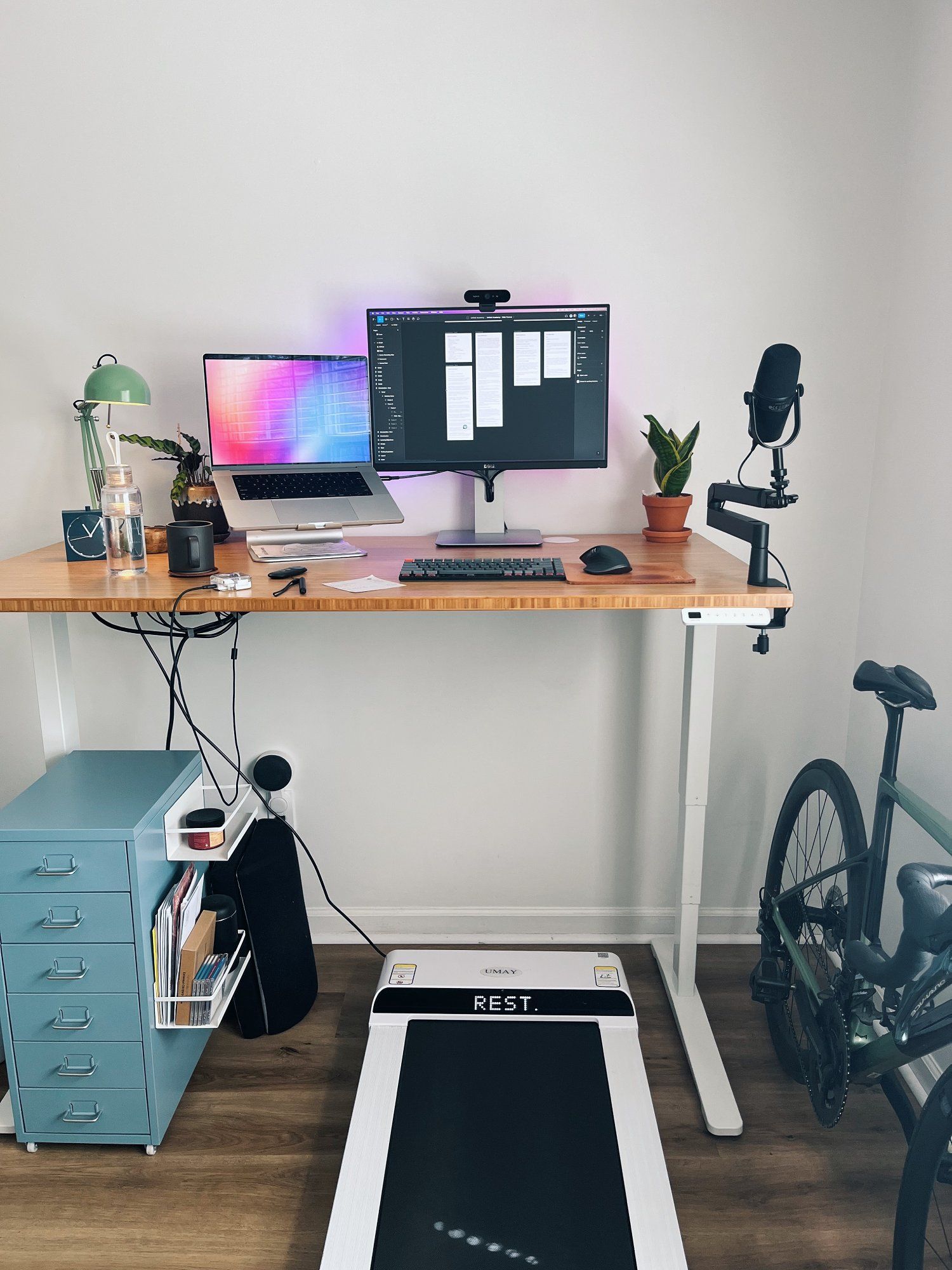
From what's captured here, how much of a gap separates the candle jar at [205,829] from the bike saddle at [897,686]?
1.31m

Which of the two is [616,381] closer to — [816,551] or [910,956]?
[816,551]

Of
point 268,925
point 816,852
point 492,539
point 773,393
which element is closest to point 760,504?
point 773,393

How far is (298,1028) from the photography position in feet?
7.07

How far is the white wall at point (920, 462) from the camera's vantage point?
1.90 m

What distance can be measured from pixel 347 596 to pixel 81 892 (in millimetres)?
762

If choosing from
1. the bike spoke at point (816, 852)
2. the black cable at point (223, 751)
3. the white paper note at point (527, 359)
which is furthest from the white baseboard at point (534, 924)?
the white paper note at point (527, 359)

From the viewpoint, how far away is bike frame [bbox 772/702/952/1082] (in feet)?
5.22

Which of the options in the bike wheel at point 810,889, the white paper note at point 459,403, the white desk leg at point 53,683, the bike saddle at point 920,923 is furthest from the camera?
the white paper note at point 459,403

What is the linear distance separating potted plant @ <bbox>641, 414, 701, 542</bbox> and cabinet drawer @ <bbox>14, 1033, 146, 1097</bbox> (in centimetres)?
156

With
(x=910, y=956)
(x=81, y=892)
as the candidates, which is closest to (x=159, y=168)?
(x=81, y=892)

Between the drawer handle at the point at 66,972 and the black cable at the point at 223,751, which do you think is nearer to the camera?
the drawer handle at the point at 66,972

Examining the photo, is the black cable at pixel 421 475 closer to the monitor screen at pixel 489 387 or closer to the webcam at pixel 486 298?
the monitor screen at pixel 489 387

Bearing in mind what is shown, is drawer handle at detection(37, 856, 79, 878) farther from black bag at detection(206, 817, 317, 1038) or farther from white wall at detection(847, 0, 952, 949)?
white wall at detection(847, 0, 952, 949)

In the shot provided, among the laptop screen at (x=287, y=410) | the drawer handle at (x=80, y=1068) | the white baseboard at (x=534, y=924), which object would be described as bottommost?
the white baseboard at (x=534, y=924)
